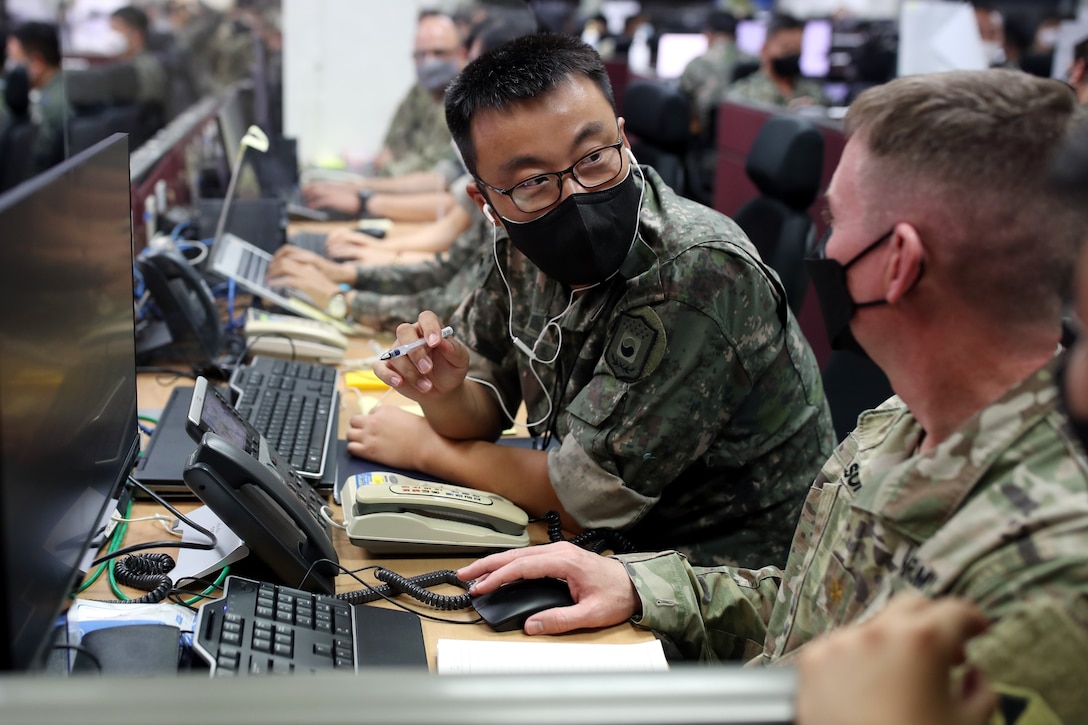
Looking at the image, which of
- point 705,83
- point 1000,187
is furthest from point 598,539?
point 705,83

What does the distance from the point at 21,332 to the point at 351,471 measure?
33.0 inches

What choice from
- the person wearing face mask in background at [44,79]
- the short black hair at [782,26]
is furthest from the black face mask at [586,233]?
the short black hair at [782,26]

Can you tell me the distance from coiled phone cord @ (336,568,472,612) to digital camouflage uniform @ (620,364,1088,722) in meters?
0.23

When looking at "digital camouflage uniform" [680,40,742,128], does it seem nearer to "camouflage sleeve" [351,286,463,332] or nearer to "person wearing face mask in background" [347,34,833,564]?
"camouflage sleeve" [351,286,463,332]

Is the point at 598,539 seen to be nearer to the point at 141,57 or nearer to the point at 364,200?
the point at 364,200

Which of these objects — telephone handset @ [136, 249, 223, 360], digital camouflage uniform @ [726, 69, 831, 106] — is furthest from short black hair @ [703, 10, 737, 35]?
telephone handset @ [136, 249, 223, 360]

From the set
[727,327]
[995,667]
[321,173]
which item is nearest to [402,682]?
[995,667]

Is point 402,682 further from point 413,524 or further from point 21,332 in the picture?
point 413,524

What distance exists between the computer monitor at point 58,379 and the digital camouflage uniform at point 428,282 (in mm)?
1293

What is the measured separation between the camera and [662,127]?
413 cm

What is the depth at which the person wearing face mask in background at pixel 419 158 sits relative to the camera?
3773 mm

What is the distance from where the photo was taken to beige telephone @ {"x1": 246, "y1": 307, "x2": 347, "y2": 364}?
2141mm

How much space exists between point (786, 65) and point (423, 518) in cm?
569

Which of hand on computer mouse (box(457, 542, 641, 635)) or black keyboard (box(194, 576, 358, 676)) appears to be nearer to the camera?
black keyboard (box(194, 576, 358, 676))
